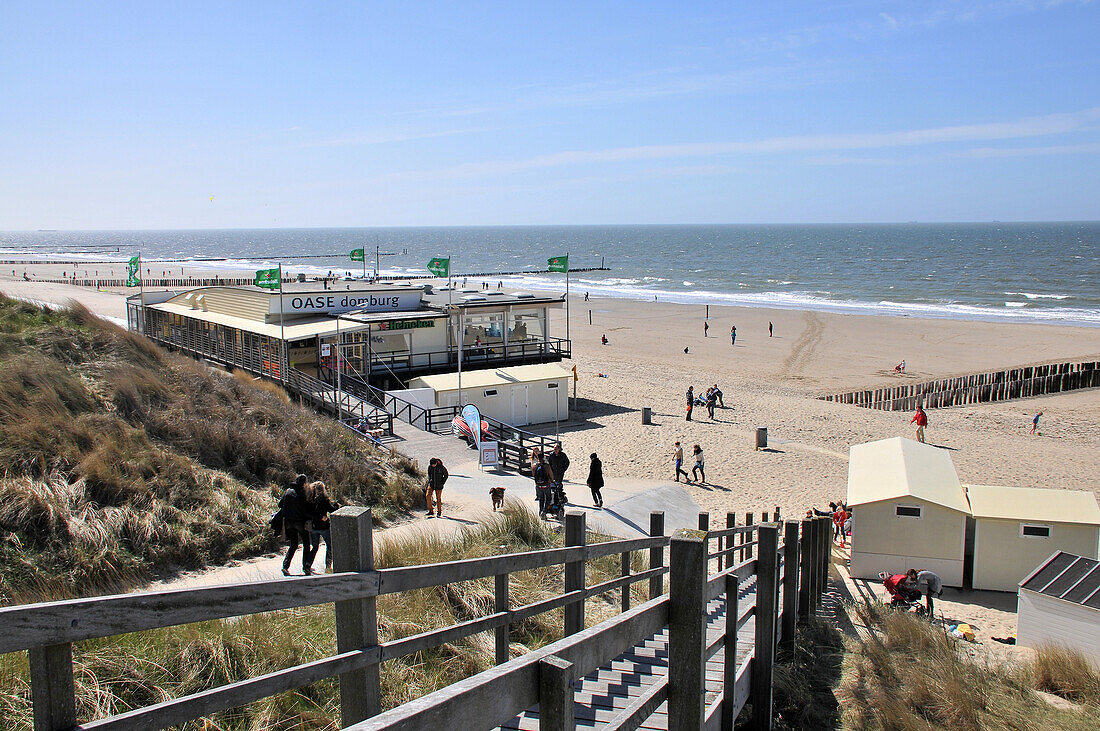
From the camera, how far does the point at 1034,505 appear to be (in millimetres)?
14219

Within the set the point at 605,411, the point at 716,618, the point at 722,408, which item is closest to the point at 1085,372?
the point at 722,408

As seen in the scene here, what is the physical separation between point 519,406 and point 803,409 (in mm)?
11762

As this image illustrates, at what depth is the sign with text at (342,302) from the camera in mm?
29266

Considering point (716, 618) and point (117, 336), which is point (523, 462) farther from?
point (716, 618)

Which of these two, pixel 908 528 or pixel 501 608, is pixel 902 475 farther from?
pixel 501 608

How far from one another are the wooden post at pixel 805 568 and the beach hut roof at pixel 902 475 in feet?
19.2

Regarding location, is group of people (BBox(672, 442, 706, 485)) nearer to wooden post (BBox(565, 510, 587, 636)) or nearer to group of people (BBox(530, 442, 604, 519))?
group of people (BBox(530, 442, 604, 519))

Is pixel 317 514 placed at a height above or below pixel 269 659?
below

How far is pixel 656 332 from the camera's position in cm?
Answer: 5666

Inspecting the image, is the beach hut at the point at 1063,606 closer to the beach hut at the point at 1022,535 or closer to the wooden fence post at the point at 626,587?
the beach hut at the point at 1022,535

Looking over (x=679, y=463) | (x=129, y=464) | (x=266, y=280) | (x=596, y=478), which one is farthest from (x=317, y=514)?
(x=266, y=280)

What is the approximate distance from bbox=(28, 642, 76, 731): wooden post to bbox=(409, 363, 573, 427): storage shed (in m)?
22.7

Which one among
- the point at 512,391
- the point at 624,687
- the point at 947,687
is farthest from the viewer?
the point at 512,391


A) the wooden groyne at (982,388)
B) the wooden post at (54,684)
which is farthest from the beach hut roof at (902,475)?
the wooden groyne at (982,388)
